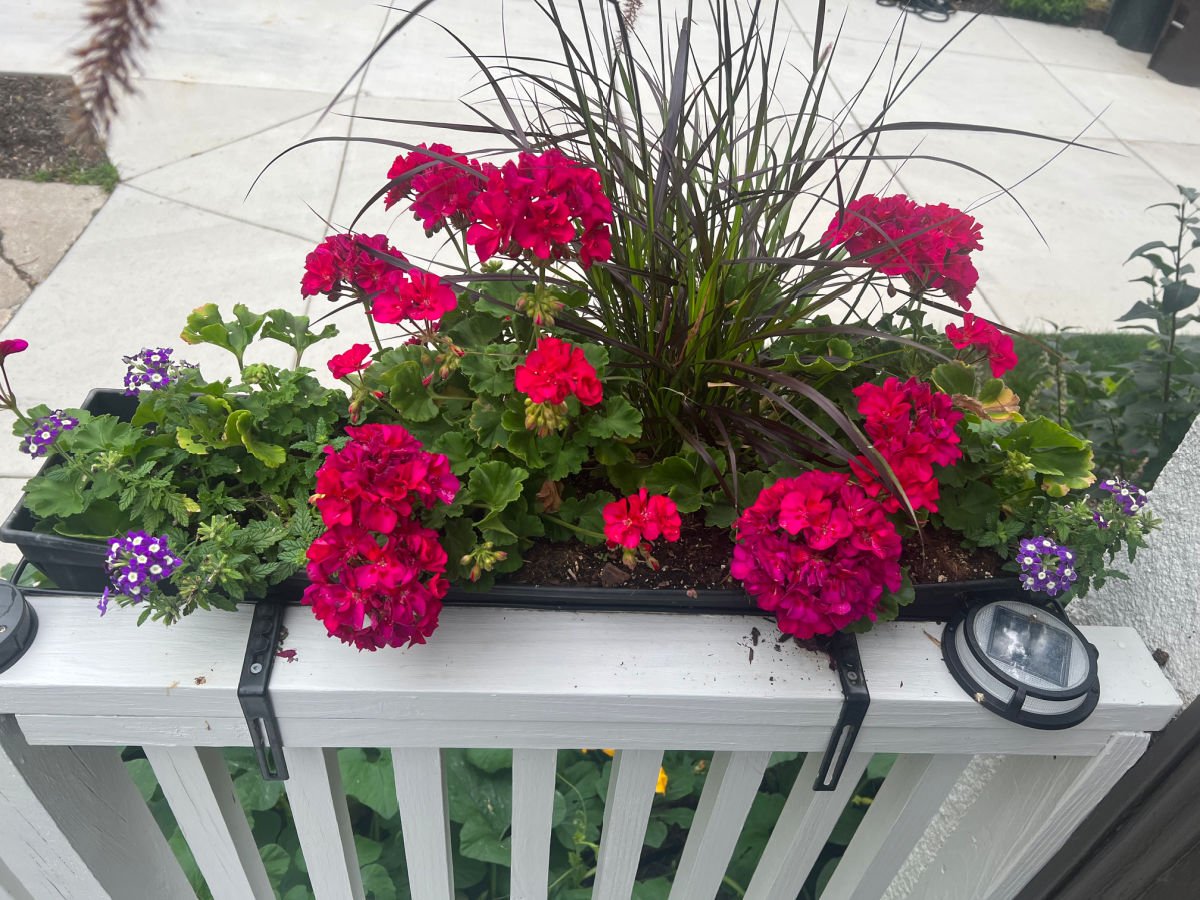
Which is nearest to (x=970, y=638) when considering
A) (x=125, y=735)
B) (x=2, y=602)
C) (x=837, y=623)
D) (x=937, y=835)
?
(x=837, y=623)

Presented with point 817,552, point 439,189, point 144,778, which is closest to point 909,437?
point 817,552

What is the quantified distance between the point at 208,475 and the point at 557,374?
42 cm

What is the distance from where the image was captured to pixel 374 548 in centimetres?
80

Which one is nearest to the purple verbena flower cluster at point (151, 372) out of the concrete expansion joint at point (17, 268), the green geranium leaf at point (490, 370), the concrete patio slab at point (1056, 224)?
the green geranium leaf at point (490, 370)

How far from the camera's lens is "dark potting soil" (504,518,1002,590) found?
37.7 inches

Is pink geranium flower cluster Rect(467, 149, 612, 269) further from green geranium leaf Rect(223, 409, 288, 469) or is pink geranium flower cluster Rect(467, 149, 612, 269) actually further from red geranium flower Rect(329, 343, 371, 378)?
green geranium leaf Rect(223, 409, 288, 469)

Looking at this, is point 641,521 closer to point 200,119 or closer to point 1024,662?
point 1024,662

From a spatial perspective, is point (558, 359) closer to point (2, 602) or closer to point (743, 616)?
point (743, 616)

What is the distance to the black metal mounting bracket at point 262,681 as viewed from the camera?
865 millimetres

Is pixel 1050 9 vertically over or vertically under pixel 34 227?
over

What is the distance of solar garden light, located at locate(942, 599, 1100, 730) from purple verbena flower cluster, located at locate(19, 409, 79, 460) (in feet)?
3.15

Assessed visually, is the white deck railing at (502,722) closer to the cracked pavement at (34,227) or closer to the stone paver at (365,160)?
the stone paver at (365,160)

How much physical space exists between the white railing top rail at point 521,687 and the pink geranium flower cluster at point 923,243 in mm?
402

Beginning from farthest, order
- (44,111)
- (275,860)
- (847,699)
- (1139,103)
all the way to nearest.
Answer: (1139,103) → (275,860) → (847,699) → (44,111)
